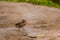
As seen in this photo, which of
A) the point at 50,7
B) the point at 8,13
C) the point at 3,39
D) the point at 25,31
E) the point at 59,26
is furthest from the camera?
the point at 50,7

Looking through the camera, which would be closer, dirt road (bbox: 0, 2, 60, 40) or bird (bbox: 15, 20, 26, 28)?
dirt road (bbox: 0, 2, 60, 40)

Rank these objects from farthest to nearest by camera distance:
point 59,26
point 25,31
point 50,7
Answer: point 50,7 → point 59,26 → point 25,31

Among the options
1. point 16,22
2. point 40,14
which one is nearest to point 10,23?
point 16,22

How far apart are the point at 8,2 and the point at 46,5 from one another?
563mm

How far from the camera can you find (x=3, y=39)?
1.85 m

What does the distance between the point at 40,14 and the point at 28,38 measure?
683 mm

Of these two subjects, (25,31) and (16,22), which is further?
(16,22)

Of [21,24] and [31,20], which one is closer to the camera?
[21,24]

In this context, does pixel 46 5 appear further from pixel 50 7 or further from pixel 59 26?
pixel 59 26

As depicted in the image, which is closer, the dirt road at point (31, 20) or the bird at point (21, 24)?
the dirt road at point (31, 20)

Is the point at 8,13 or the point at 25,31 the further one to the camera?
the point at 8,13

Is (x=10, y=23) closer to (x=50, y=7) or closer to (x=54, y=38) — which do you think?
(x=54, y=38)

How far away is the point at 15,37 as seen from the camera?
189 cm

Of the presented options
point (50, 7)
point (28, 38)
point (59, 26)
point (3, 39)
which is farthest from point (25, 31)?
point (50, 7)
